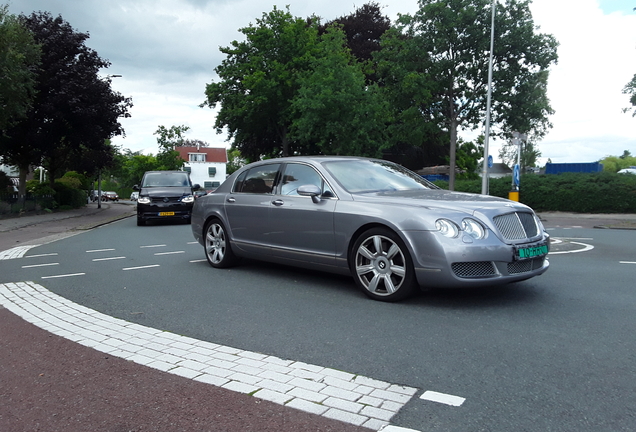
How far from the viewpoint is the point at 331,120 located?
29719mm

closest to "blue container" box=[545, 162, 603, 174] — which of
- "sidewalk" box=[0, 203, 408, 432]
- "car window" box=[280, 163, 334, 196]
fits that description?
"car window" box=[280, 163, 334, 196]

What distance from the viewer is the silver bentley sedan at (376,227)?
5.24 m

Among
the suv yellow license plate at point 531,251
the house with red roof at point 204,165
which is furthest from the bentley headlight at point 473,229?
the house with red roof at point 204,165

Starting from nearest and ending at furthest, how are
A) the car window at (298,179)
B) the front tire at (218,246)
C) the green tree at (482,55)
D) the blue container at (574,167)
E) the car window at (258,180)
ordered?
the car window at (298,179) < the car window at (258,180) < the front tire at (218,246) < the blue container at (574,167) < the green tree at (482,55)

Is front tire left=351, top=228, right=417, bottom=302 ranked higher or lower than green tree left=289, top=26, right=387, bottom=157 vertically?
lower

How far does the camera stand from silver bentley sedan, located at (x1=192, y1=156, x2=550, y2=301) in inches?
206

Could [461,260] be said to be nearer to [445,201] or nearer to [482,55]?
[445,201]

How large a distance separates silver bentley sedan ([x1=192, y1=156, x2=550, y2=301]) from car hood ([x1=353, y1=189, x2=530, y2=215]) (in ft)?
0.04

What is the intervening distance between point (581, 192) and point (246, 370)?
23.7 m

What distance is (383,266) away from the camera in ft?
18.5

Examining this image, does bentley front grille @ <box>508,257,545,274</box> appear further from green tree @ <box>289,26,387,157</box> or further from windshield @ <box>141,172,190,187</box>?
green tree @ <box>289,26,387,157</box>

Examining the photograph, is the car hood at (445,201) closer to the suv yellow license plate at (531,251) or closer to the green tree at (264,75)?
the suv yellow license plate at (531,251)

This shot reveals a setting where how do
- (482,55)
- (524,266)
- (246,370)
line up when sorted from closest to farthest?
(246,370) < (524,266) < (482,55)

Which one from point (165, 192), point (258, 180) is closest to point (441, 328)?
point (258, 180)
